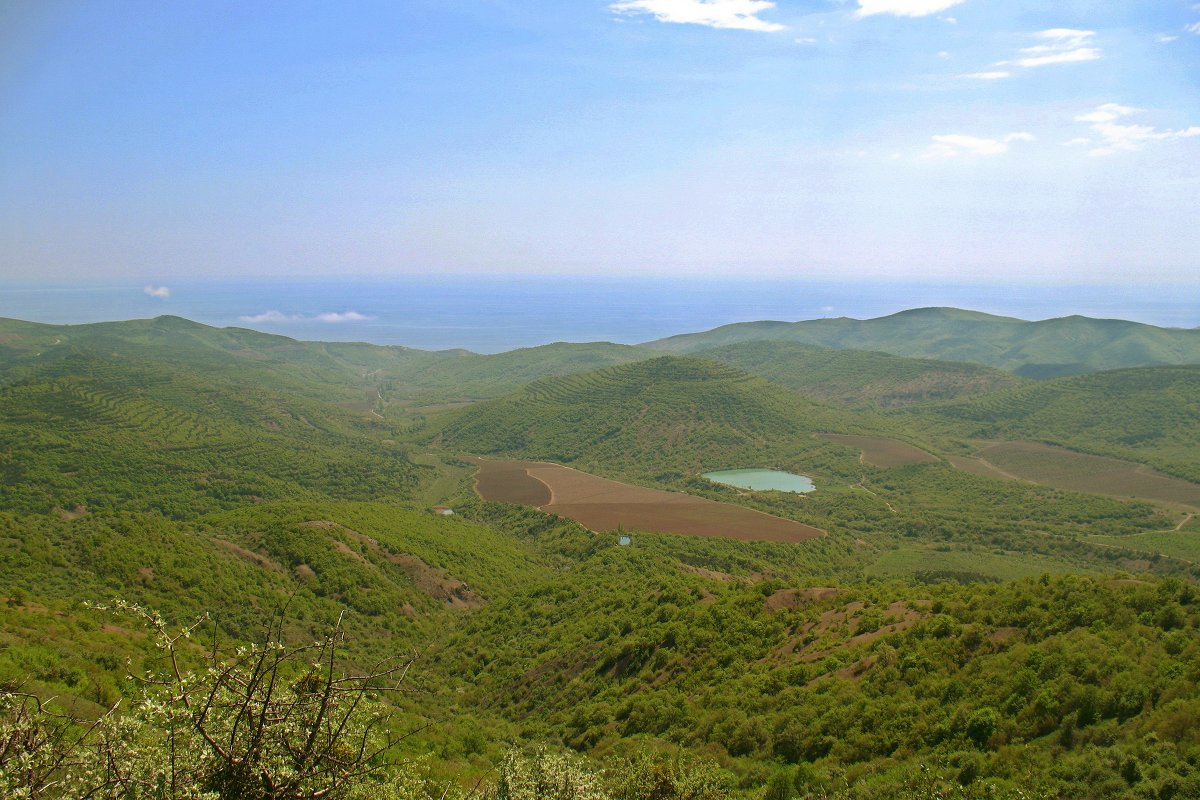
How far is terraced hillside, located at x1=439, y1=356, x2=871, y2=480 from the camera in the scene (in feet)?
275

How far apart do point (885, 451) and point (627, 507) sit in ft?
136

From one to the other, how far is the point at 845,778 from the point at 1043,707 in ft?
15.5

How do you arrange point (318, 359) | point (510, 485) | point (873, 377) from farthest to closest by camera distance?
point (318, 359)
point (873, 377)
point (510, 485)

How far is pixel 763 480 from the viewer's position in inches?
2997

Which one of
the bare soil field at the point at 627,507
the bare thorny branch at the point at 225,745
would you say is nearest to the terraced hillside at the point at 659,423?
the bare soil field at the point at 627,507

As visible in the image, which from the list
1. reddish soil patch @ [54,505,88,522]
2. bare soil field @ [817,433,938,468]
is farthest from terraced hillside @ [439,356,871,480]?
reddish soil patch @ [54,505,88,522]

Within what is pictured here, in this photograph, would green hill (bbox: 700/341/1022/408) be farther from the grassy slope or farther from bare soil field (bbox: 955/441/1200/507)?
the grassy slope

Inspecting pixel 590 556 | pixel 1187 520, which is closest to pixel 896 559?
pixel 590 556

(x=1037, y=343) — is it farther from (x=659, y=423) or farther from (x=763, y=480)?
(x=763, y=480)

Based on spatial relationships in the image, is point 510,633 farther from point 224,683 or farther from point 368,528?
point 224,683

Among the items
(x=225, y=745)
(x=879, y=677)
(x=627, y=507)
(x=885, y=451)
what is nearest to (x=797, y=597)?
(x=879, y=677)

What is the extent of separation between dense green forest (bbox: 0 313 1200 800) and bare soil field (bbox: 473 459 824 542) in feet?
8.33

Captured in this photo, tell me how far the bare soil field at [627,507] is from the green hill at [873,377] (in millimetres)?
61516

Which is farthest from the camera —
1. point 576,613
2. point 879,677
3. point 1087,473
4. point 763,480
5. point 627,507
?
point 763,480
